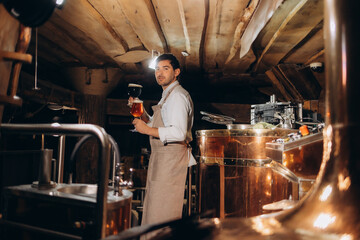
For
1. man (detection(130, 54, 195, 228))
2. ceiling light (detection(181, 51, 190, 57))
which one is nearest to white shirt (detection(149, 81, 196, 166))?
man (detection(130, 54, 195, 228))

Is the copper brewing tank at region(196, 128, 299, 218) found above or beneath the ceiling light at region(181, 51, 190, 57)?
beneath

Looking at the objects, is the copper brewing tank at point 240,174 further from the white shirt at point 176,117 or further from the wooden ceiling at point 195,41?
the wooden ceiling at point 195,41

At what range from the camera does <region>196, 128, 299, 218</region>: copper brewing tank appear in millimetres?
3941

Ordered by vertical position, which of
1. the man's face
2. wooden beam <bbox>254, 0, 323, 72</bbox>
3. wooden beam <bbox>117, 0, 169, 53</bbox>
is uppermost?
wooden beam <bbox>117, 0, 169, 53</bbox>

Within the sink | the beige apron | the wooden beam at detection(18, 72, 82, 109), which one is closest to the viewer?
the sink

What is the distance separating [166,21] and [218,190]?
3.08m

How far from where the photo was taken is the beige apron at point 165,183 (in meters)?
3.17

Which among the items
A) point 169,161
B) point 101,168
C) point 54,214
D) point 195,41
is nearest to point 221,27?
point 195,41

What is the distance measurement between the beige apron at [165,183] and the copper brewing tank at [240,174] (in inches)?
39.9

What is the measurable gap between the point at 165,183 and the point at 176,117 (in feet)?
2.78

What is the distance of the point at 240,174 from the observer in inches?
163

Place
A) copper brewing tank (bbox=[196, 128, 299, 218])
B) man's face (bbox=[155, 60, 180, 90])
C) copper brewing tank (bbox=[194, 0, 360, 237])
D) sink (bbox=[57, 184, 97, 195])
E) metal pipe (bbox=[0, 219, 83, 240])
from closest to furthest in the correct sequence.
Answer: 1. copper brewing tank (bbox=[194, 0, 360, 237])
2. metal pipe (bbox=[0, 219, 83, 240])
3. sink (bbox=[57, 184, 97, 195])
4. man's face (bbox=[155, 60, 180, 90])
5. copper brewing tank (bbox=[196, 128, 299, 218])

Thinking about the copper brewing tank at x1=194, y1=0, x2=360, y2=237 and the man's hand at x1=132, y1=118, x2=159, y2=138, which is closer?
the copper brewing tank at x1=194, y1=0, x2=360, y2=237

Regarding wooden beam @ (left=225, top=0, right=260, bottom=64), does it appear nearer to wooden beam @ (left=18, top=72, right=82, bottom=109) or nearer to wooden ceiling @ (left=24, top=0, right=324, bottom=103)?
wooden ceiling @ (left=24, top=0, right=324, bottom=103)
